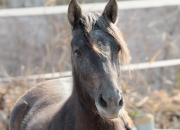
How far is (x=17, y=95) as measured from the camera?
7750 mm

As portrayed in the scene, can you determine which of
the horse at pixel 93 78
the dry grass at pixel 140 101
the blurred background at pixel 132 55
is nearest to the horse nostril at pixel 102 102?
the horse at pixel 93 78

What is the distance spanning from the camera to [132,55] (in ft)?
37.5

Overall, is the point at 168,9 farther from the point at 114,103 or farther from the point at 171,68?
the point at 114,103

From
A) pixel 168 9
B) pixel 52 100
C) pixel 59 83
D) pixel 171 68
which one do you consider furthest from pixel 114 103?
pixel 168 9

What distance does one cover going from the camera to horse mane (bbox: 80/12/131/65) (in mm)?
4570

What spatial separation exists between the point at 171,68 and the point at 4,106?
3.98 metres

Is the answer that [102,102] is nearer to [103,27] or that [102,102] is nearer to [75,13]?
[103,27]

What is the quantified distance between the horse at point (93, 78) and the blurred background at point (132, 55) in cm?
114

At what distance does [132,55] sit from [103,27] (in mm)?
6856

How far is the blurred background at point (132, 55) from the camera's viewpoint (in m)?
7.97

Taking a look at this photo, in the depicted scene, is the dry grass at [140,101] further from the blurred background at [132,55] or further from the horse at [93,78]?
the horse at [93,78]

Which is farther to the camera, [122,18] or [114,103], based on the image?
[122,18]

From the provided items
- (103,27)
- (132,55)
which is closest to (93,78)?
(103,27)

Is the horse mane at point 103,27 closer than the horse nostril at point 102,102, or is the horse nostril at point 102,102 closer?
the horse nostril at point 102,102
